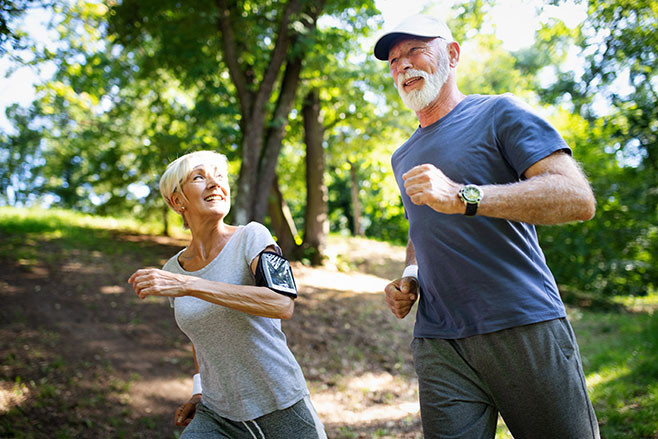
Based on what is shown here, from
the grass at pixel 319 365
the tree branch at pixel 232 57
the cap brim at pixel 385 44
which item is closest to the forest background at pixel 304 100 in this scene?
the tree branch at pixel 232 57

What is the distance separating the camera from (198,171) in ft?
8.83

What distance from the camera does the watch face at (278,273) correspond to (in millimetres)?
2301

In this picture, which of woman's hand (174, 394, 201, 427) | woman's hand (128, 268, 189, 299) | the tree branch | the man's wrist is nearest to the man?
the man's wrist

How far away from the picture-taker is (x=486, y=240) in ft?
6.79

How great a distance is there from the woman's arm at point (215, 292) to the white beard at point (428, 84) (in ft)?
3.81

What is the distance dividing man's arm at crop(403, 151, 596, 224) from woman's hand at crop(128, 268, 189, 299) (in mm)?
1112

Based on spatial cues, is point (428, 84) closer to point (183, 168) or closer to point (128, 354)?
point (183, 168)

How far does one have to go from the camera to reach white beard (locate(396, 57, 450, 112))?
234 cm

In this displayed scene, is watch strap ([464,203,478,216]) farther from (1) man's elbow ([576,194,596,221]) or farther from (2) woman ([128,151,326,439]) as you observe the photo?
(2) woman ([128,151,326,439])

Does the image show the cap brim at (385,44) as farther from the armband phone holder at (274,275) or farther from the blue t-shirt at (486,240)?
the armband phone holder at (274,275)

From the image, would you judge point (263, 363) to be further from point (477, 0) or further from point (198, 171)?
point (477, 0)

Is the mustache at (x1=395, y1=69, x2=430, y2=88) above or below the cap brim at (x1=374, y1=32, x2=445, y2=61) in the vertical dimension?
below

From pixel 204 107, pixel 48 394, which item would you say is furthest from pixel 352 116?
pixel 48 394

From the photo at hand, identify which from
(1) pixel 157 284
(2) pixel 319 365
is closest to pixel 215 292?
(1) pixel 157 284
